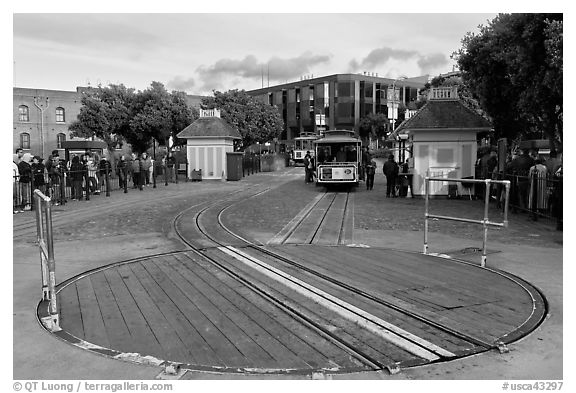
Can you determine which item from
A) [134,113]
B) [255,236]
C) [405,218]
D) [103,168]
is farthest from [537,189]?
[134,113]

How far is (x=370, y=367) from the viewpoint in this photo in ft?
13.4

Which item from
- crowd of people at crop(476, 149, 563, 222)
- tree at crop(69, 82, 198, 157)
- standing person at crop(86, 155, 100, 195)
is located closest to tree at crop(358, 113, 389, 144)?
tree at crop(69, 82, 198, 157)

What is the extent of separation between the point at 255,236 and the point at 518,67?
28.6 ft

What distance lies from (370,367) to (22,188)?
47.0 feet

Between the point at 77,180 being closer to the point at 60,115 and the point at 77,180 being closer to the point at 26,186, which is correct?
the point at 26,186

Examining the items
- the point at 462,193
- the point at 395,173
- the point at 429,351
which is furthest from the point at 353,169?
the point at 429,351

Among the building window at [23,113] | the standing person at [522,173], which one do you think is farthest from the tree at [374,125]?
the standing person at [522,173]

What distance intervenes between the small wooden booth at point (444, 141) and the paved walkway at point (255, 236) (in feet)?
6.35

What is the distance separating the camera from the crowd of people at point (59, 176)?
15.1 meters

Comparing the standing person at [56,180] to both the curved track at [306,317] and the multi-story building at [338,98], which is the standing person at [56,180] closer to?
the curved track at [306,317]

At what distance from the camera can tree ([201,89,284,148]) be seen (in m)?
47.9

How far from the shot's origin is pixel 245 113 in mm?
48688

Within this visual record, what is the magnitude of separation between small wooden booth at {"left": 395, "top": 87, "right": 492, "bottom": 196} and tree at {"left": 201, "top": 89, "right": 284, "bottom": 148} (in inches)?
1187

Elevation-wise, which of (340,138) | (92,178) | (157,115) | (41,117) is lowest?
(92,178)
